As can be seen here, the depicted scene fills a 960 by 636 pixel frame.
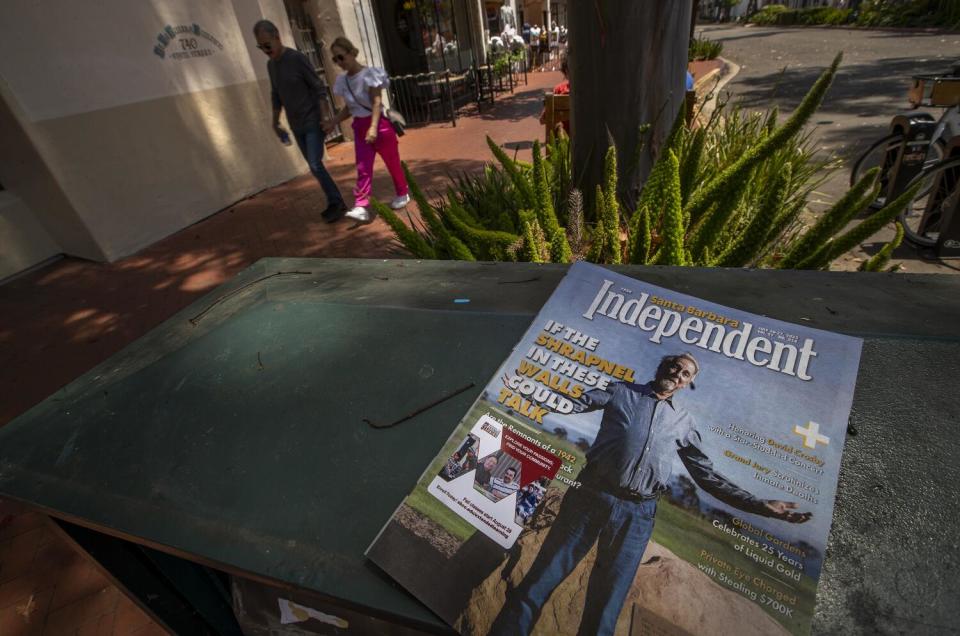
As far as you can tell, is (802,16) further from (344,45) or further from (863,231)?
(863,231)

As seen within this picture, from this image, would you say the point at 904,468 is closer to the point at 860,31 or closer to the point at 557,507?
the point at 557,507

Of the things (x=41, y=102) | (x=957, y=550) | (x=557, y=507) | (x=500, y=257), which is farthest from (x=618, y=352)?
(x=41, y=102)

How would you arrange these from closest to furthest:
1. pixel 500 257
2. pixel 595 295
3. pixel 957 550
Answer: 1. pixel 957 550
2. pixel 595 295
3. pixel 500 257

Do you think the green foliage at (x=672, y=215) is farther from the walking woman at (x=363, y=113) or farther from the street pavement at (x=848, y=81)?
the walking woman at (x=363, y=113)

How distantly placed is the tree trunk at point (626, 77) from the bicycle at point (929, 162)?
2169mm

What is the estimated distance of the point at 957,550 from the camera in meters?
0.46

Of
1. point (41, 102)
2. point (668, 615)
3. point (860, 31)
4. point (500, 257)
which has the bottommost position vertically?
point (860, 31)

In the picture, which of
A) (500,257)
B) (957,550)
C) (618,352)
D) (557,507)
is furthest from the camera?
(500,257)

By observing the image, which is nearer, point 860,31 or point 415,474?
point 415,474

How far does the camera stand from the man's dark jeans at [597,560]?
49cm

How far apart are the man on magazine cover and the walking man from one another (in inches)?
173

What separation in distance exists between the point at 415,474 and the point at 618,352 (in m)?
0.36

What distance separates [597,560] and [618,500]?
74 millimetres

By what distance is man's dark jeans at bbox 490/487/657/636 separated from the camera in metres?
0.49
